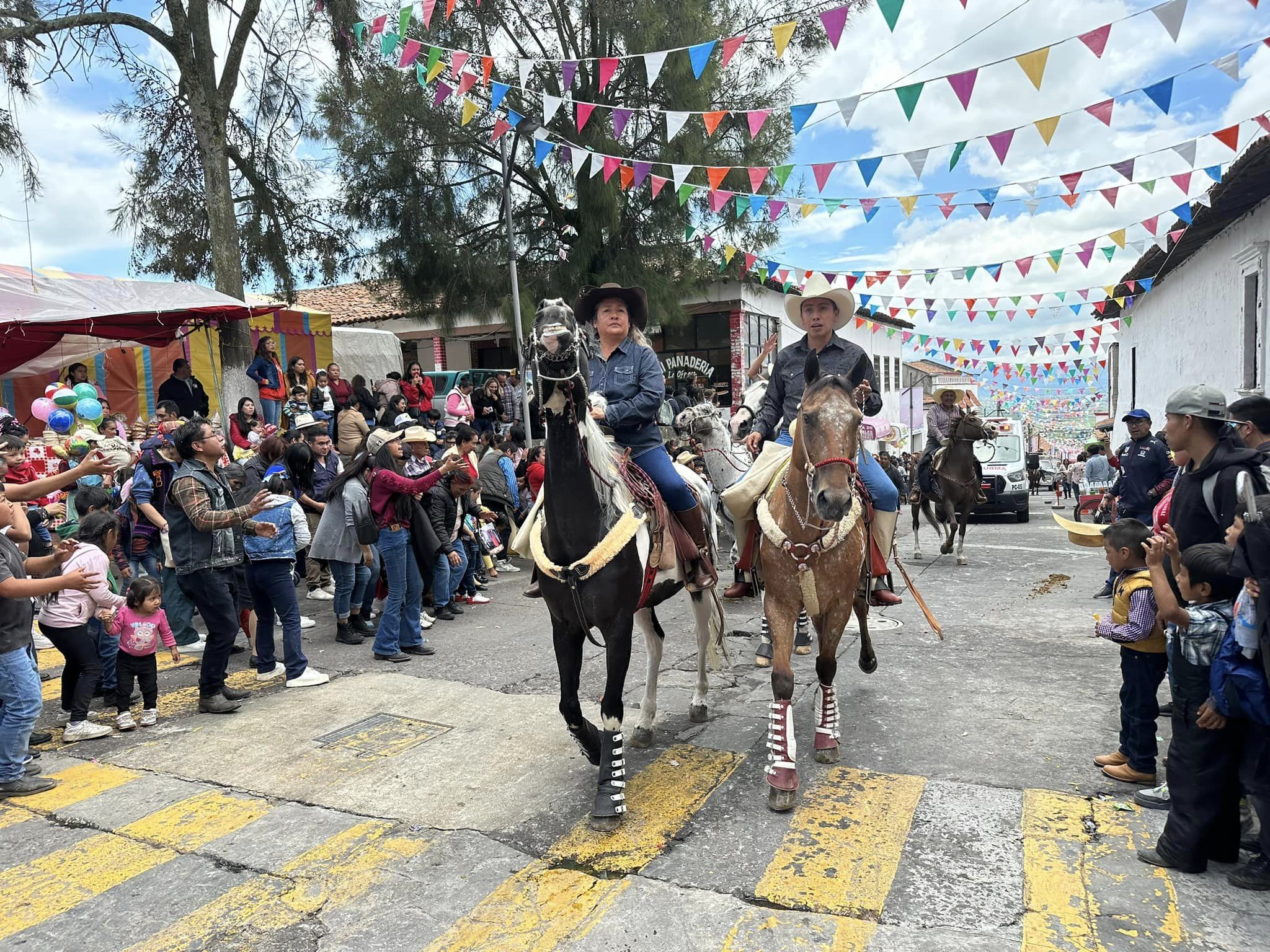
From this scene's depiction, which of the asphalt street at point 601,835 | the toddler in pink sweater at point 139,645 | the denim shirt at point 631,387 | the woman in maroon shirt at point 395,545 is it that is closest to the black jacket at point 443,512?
the woman in maroon shirt at point 395,545

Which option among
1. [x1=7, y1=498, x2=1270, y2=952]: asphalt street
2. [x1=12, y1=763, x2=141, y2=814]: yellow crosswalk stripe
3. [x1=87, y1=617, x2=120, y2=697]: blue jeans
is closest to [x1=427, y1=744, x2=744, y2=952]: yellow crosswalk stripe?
[x1=7, y1=498, x2=1270, y2=952]: asphalt street

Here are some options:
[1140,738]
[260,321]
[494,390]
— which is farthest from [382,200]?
[1140,738]

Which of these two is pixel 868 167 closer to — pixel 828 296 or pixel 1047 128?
pixel 1047 128

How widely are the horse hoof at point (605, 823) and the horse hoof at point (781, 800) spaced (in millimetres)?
809

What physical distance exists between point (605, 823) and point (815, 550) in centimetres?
186

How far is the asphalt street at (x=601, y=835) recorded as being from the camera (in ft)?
10.3

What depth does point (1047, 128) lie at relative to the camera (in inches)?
300

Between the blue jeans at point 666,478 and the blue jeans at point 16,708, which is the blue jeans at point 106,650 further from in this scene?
the blue jeans at point 666,478

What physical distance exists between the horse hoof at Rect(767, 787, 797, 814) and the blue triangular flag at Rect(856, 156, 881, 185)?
7196mm

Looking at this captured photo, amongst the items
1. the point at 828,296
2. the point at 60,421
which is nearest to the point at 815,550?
the point at 828,296

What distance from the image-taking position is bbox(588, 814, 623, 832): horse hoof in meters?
3.94

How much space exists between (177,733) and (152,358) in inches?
533

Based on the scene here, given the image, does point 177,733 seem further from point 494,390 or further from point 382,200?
point 382,200

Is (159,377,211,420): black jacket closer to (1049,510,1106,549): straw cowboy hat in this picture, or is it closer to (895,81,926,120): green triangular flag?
(895,81,926,120): green triangular flag
